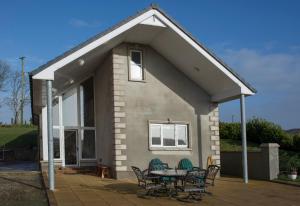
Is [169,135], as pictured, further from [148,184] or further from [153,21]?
[148,184]

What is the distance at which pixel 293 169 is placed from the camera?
17906 millimetres

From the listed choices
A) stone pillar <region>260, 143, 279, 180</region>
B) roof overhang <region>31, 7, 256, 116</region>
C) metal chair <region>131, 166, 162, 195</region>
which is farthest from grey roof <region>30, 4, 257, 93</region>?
metal chair <region>131, 166, 162, 195</region>

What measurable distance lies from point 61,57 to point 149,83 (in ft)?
16.6

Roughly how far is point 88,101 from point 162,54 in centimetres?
486

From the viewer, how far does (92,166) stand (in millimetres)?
21219

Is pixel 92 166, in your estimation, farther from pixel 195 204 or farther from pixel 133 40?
pixel 195 204

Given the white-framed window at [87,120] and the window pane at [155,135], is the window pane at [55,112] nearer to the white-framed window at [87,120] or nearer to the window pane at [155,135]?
the white-framed window at [87,120]

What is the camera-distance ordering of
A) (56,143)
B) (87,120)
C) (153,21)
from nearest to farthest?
(153,21) → (56,143) → (87,120)

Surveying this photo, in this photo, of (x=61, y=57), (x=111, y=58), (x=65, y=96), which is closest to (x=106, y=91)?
(x=111, y=58)

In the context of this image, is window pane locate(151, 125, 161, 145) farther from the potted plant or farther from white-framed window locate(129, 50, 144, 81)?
the potted plant

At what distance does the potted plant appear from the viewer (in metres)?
17.7

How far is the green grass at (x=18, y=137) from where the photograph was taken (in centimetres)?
3934

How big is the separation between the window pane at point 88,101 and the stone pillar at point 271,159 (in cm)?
855

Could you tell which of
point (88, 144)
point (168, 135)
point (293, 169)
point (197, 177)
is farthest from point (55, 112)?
point (293, 169)
